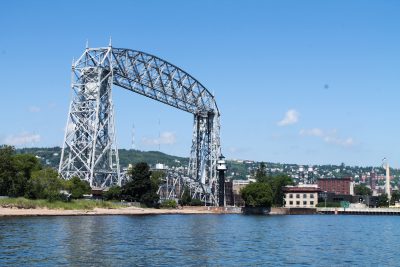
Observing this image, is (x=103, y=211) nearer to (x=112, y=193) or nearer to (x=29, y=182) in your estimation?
(x=112, y=193)

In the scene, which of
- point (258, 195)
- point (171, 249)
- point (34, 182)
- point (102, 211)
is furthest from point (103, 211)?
point (171, 249)

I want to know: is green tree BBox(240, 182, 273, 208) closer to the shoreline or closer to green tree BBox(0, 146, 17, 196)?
the shoreline

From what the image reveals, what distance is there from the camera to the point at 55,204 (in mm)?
105500

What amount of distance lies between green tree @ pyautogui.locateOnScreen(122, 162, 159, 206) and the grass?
9.08 m

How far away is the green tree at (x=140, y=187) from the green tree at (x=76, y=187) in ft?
50.5

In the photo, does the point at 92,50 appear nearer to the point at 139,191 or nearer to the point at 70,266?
the point at 139,191

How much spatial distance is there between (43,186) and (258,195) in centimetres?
7066

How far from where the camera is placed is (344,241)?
66.8 meters

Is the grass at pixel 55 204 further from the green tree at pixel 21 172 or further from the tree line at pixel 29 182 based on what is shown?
the green tree at pixel 21 172

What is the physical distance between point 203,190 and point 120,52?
4591 cm

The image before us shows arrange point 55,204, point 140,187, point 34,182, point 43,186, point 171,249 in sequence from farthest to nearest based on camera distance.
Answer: point 140,187
point 43,186
point 55,204
point 34,182
point 171,249

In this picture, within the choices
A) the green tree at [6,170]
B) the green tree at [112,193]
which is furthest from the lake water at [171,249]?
the green tree at [112,193]

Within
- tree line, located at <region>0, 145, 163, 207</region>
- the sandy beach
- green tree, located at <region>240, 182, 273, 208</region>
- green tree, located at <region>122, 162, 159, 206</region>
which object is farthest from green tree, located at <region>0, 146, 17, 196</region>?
green tree, located at <region>240, 182, 273, 208</region>

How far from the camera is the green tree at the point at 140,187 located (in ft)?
430
